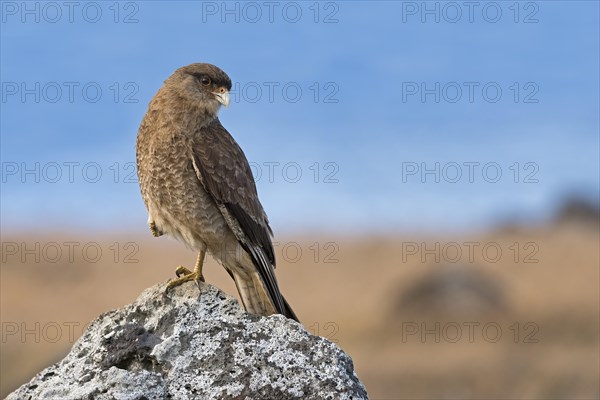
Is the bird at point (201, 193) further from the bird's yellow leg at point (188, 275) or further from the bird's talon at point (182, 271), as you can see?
the bird's talon at point (182, 271)

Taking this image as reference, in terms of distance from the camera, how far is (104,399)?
518 centimetres

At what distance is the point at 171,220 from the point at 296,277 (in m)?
17.5

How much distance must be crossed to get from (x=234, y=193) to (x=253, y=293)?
0.76 metres

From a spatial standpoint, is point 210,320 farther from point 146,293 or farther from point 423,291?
point 423,291

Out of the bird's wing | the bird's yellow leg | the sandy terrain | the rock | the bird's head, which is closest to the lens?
the rock

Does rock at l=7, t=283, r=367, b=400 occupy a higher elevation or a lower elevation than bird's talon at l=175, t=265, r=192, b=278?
lower

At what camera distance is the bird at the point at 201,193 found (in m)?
7.41

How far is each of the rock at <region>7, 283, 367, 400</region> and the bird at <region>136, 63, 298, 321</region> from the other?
164 cm

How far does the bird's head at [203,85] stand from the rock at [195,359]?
246 centimetres

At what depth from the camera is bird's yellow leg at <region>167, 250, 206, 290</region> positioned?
579 centimetres

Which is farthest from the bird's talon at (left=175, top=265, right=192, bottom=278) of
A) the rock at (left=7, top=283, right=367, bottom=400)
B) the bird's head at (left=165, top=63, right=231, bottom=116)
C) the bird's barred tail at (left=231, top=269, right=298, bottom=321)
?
the bird's head at (left=165, top=63, right=231, bottom=116)

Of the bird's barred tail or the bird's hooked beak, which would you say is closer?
the bird's barred tail

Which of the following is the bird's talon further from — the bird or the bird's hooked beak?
the bird's hooked beak

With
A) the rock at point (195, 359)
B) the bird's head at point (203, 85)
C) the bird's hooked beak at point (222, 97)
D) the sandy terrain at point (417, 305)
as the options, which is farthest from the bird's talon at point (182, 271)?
the sandy terrain at point (417, 305)
